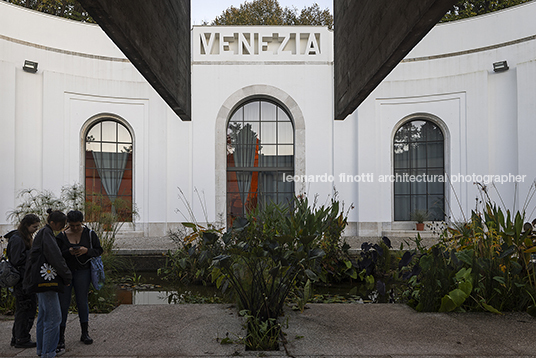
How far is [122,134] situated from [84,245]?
10.0 metres

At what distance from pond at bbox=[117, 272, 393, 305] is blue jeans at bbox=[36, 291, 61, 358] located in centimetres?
205

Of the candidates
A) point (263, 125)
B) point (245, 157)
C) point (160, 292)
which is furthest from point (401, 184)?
point (160, 292)

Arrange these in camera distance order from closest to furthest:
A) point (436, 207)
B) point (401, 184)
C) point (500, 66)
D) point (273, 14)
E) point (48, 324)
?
point (48, 324) < point (500, 66) < point (436, 207) < point (401, 184) < point (273, 14)

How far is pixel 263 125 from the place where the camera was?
43.6ft

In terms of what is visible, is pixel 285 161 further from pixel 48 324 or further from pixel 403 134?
pixel 48 324

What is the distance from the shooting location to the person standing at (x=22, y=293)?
350 cm

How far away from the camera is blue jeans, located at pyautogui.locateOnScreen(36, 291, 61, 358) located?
10.2ft

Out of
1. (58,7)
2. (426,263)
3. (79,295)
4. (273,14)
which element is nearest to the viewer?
(79,295)

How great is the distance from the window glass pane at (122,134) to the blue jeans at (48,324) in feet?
34.0

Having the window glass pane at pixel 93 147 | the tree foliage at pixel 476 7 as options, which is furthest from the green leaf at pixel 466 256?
the tree foliage at pixel 476 7

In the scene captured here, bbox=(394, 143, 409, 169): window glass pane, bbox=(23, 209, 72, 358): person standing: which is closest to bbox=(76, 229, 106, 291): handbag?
bbox=(23, 209, 72, 358): person standing

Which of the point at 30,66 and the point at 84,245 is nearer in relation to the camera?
the point at 84,245

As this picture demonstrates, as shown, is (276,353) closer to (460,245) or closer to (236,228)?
(236,228)

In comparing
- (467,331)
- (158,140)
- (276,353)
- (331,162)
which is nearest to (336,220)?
(467,331)
